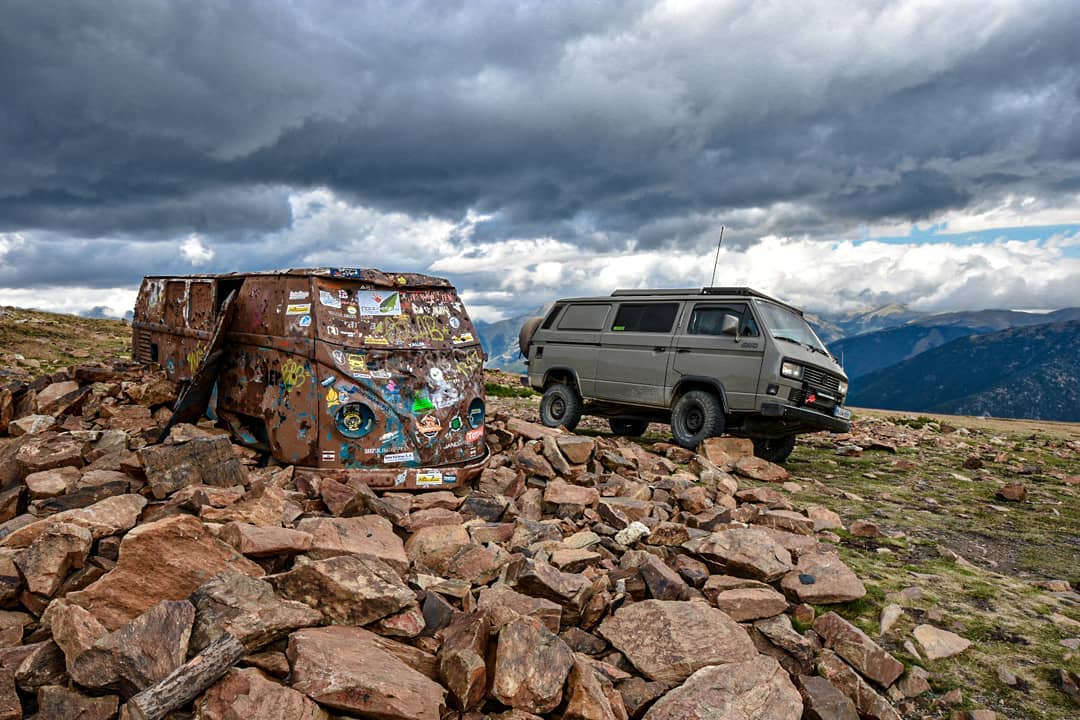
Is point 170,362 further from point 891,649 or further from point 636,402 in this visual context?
point 891,649

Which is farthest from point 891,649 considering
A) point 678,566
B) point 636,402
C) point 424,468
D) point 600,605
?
point 636,402

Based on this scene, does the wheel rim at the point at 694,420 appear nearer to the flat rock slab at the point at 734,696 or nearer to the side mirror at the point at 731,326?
the side mirror at the point at 731,326

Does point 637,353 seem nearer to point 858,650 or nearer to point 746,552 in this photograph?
point 746,552

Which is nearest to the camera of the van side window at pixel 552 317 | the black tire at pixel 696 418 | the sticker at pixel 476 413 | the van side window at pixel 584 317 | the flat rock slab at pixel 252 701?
the flat rock slab at pixel 252 701

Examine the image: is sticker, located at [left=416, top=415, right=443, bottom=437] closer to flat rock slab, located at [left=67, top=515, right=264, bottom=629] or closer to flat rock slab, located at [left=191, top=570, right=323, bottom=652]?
flat rock slab, located at [left=67, top=515, right=264, bottom=629]

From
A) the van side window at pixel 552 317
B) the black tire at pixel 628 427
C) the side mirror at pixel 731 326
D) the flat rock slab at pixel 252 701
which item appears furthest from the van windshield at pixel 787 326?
the flat rock slab at pixel 252 701

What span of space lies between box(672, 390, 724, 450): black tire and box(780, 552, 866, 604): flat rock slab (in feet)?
14.7

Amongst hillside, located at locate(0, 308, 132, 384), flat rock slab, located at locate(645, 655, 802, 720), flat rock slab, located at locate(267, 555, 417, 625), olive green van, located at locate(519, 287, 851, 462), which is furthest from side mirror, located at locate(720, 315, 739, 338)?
hillside, located at locate(0, 308, 132, 384)

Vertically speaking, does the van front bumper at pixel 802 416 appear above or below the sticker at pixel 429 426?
below

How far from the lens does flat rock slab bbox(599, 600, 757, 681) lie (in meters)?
3.31

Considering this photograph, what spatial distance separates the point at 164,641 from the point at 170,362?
5.19m

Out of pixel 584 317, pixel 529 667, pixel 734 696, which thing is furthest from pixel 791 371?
pixel 529 667

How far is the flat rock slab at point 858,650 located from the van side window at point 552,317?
26.1 ft

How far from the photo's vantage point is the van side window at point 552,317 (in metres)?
11.4
